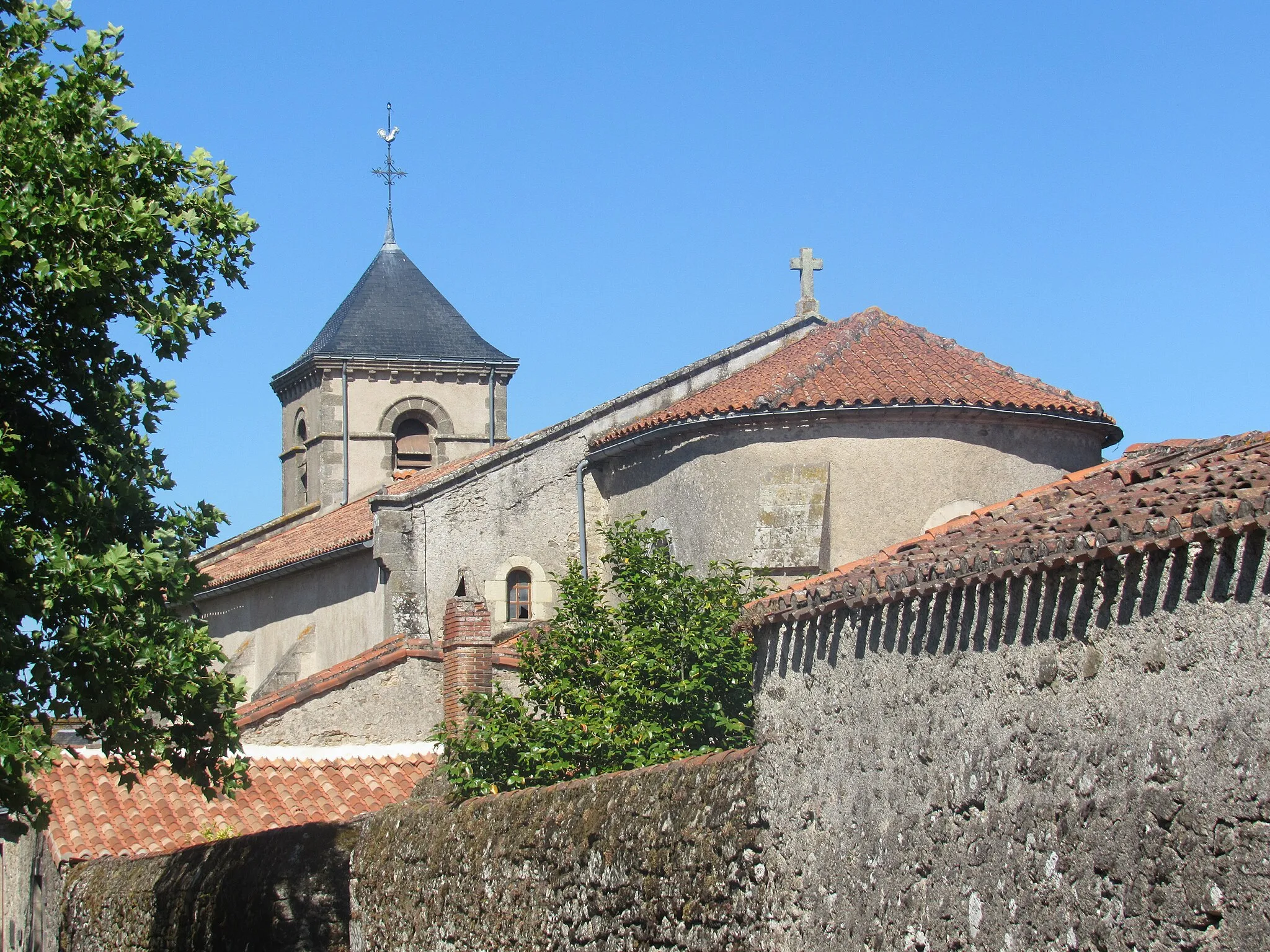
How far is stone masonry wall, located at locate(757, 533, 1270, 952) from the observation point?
18.1 ft

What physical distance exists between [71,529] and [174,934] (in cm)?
437

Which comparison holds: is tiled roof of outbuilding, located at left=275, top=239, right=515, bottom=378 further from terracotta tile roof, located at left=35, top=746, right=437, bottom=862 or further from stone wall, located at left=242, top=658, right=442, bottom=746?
terracotta tile roof, located at left=35, top=746, right=437, bottom=862

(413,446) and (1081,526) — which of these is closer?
(1081,526)

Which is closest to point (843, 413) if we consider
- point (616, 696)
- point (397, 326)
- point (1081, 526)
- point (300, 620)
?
point (616, 696)

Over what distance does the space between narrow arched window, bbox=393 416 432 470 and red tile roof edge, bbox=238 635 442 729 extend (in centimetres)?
1340

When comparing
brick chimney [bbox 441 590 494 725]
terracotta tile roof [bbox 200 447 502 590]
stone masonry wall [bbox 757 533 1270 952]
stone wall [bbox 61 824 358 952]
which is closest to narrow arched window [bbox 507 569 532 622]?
terracotta tile roof [bbox 200 447 502 590]

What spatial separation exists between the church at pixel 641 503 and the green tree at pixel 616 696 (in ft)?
7.94

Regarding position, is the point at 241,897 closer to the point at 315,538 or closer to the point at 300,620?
the point at 300,620

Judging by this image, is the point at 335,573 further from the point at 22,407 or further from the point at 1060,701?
the point at 1060,701

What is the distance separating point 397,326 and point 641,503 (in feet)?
51.6

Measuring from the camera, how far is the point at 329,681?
2008 cm

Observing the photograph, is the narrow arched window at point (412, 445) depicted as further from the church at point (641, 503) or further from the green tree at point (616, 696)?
the green tree at point (616, 696)

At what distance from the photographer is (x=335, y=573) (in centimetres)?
2539

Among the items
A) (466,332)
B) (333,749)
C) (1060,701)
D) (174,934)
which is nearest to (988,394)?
(333,749)
